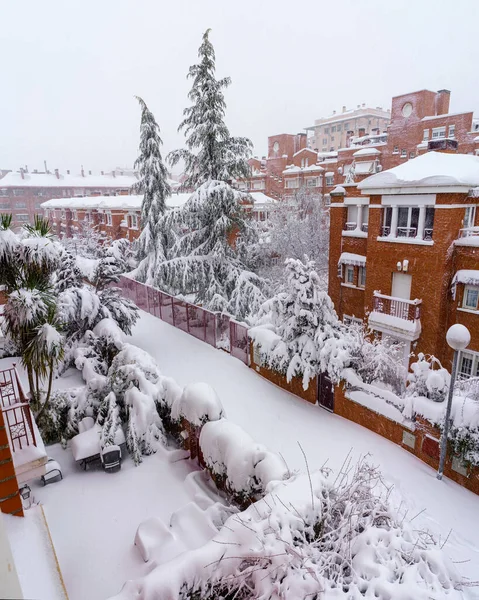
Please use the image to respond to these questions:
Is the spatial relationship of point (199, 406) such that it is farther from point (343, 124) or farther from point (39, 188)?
point (343, 124)

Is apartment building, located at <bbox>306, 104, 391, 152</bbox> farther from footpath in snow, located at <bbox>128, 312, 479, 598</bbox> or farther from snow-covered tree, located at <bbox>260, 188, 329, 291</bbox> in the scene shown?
footpath in snow, located at <bbox>128, 312, 479, 598</bbox>

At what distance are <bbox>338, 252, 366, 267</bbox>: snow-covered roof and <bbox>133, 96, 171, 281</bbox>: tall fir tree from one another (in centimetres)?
1152

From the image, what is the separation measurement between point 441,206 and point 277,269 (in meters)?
12.8

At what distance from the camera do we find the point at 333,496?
15.6 feet

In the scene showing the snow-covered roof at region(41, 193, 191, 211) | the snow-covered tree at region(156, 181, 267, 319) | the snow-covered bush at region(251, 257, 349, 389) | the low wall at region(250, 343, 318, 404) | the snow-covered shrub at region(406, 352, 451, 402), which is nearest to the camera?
the snow-covered shrub at region(406, 352, 451, 402)

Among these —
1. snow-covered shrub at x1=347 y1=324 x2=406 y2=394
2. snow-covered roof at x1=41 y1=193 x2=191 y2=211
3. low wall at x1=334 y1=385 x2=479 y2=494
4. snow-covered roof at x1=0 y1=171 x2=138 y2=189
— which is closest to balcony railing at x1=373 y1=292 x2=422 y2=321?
snow-covered shrub at x1=347 y1=324 x2=406 y2=394

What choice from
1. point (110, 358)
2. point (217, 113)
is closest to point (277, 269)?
point (217, 113)

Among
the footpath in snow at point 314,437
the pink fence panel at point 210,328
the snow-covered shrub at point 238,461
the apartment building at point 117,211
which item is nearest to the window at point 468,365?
the footpath in snow at point 314,437

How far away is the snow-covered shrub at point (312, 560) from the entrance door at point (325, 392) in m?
6.73

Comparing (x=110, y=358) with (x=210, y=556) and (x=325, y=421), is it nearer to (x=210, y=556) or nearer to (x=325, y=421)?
(x=325, y=421)

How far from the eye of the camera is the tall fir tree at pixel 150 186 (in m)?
22.3

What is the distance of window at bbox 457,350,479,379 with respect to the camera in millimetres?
13438

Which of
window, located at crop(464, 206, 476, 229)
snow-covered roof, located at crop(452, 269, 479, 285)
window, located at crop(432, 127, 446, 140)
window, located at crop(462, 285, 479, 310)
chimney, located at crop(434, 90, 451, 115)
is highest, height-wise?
chimney, located at crop(434, 90, 451, 115)

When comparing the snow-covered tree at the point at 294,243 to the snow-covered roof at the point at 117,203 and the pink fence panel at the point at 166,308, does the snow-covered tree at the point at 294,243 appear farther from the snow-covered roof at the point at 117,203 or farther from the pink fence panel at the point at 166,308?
the pink fence panel at the point at 166,308
